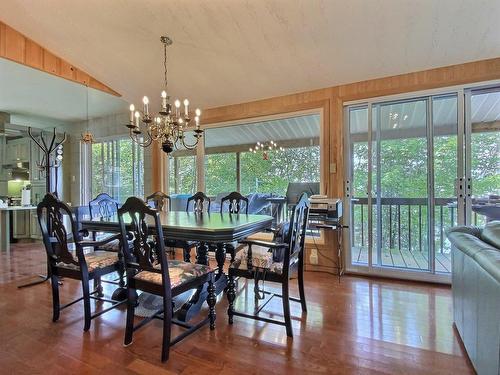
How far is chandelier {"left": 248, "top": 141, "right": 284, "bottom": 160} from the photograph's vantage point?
167 inches

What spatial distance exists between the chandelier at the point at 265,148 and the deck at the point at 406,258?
1817mm

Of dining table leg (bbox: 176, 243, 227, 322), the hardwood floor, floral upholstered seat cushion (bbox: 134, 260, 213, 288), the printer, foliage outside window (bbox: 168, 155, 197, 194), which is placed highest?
foliage outside window (bbox: 168, 155, 197, 194)

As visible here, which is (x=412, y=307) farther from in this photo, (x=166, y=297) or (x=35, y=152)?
(x=35, y=152)

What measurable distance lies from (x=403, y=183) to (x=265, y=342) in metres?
2.50

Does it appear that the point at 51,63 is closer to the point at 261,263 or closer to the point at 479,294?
the point at 261,263

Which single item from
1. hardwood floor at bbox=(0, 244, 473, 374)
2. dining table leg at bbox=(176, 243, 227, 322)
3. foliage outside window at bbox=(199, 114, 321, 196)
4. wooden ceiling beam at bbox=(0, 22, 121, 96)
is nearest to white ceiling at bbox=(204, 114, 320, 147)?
foliage outside window at bbox=(199, 114, 321, 196)

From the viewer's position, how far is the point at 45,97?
473 cm

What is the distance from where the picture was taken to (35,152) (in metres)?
5.84

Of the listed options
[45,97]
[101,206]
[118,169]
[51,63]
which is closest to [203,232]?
[101,206]

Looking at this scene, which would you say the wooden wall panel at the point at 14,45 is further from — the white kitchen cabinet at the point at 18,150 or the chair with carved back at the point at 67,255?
the white kitchen cabinet at the point at 18,150

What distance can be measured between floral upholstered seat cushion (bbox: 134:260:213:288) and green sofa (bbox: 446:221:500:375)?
1.62 meters

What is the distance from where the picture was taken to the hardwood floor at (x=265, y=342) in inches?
66.0

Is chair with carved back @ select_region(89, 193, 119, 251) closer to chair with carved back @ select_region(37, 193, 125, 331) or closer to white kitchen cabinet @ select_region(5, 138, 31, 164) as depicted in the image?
chair with carved back @ select_region(37, 193, 125, 331)

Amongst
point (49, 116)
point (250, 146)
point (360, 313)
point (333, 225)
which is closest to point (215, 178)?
point (250, 146)
